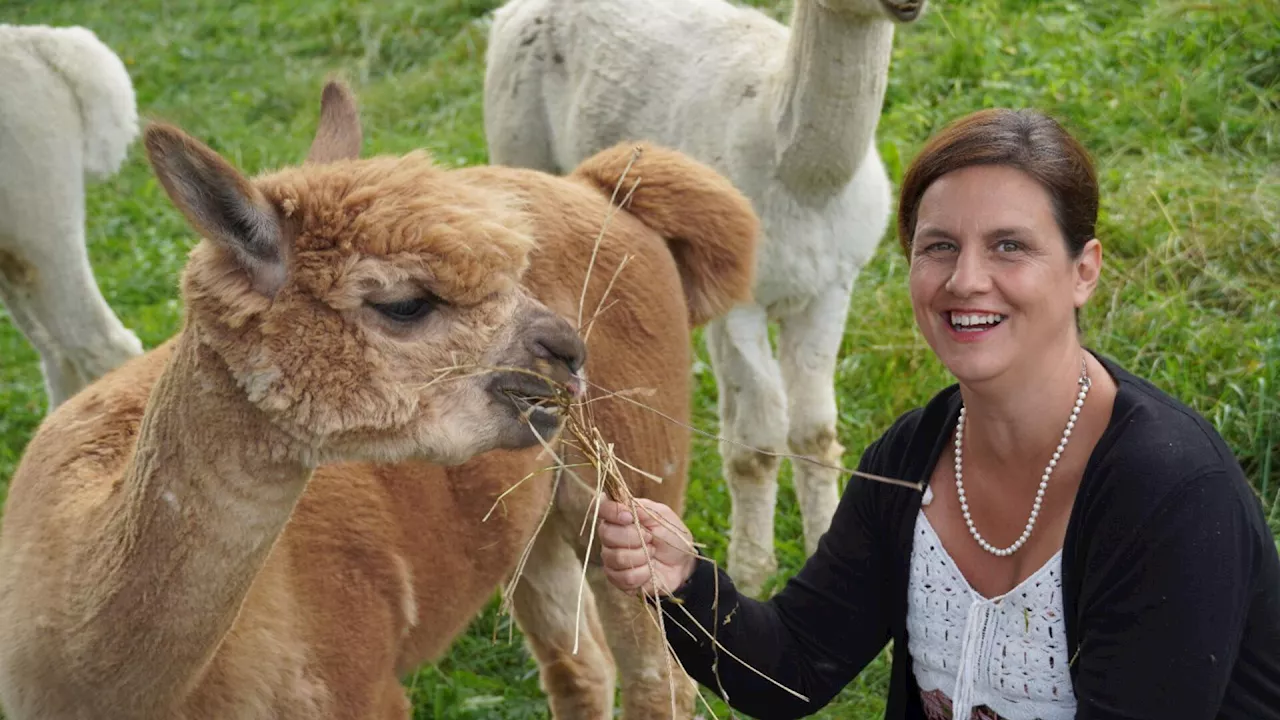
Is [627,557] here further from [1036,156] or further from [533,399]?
[1036,156]

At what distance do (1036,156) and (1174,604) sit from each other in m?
0.63

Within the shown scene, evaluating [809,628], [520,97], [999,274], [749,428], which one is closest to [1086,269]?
[999,274]

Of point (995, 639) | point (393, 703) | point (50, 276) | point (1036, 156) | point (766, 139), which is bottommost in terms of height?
point (393, 703)

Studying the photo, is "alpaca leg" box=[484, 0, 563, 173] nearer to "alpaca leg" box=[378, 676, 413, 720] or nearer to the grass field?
the grass field

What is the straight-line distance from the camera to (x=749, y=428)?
3984mm

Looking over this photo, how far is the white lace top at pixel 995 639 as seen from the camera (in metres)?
2.04

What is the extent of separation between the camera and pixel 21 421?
17.5ft

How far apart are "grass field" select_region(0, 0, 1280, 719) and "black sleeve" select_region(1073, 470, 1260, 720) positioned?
4.20ft

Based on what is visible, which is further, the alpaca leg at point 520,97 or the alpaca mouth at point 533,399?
the alpaca leg at point 520,97

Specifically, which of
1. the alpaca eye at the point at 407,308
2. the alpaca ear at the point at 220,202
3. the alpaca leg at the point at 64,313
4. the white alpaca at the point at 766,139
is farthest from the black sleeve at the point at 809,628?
the alpaca leg at the point at 64,313

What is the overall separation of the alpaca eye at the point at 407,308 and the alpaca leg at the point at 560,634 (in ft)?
4.55

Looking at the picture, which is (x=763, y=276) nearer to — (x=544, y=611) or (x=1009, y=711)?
(x=544, y=611)

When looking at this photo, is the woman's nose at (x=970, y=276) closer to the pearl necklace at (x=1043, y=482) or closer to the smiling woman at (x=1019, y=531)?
the smiling woman at (x=1019, y=531)

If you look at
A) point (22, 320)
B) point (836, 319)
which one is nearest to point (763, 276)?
point (836, 319)
